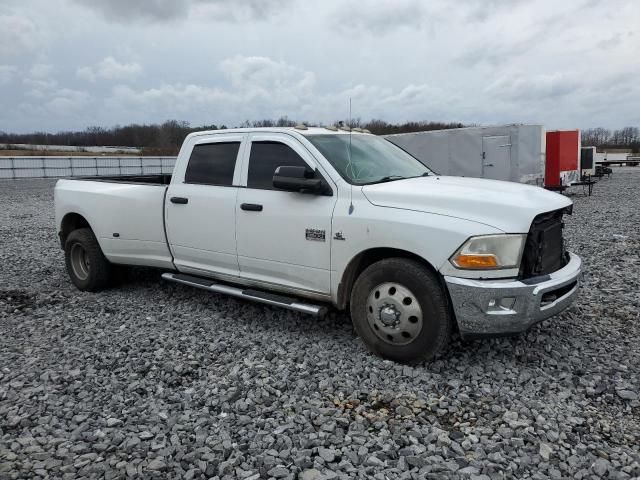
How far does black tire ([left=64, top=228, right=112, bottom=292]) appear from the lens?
6.52 m

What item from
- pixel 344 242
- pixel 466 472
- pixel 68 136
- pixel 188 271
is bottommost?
pixel 466 472

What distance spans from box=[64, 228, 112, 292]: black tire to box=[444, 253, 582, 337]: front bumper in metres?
4.51

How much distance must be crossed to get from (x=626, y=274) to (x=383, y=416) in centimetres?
498

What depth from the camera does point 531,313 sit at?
3.79 metres

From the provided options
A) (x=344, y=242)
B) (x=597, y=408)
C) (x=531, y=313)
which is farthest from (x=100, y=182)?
(x=597, y=408)

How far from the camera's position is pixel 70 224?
22.9ft

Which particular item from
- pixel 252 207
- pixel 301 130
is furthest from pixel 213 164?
pixel 301 130

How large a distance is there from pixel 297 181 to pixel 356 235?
26.9 inches

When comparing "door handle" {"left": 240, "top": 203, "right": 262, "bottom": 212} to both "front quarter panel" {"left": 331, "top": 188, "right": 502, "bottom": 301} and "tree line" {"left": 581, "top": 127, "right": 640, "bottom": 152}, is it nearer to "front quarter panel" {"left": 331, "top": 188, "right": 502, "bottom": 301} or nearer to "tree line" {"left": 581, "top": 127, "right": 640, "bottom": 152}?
"front quarter panel" {"left": 331, "top": 188, "right": 502, "bottom": 301}

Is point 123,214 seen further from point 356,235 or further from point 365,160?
point 356,235

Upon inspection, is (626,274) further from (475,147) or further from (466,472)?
(475,147)

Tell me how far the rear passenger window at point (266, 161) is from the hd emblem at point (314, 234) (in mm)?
645

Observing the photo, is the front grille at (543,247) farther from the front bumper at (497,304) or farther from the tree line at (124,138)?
the tree line at (124,138)

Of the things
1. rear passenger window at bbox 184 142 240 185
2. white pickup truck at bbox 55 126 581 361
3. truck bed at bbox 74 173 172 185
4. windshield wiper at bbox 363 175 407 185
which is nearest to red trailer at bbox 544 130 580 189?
white pickup truck at bbox 55 126 581 361
